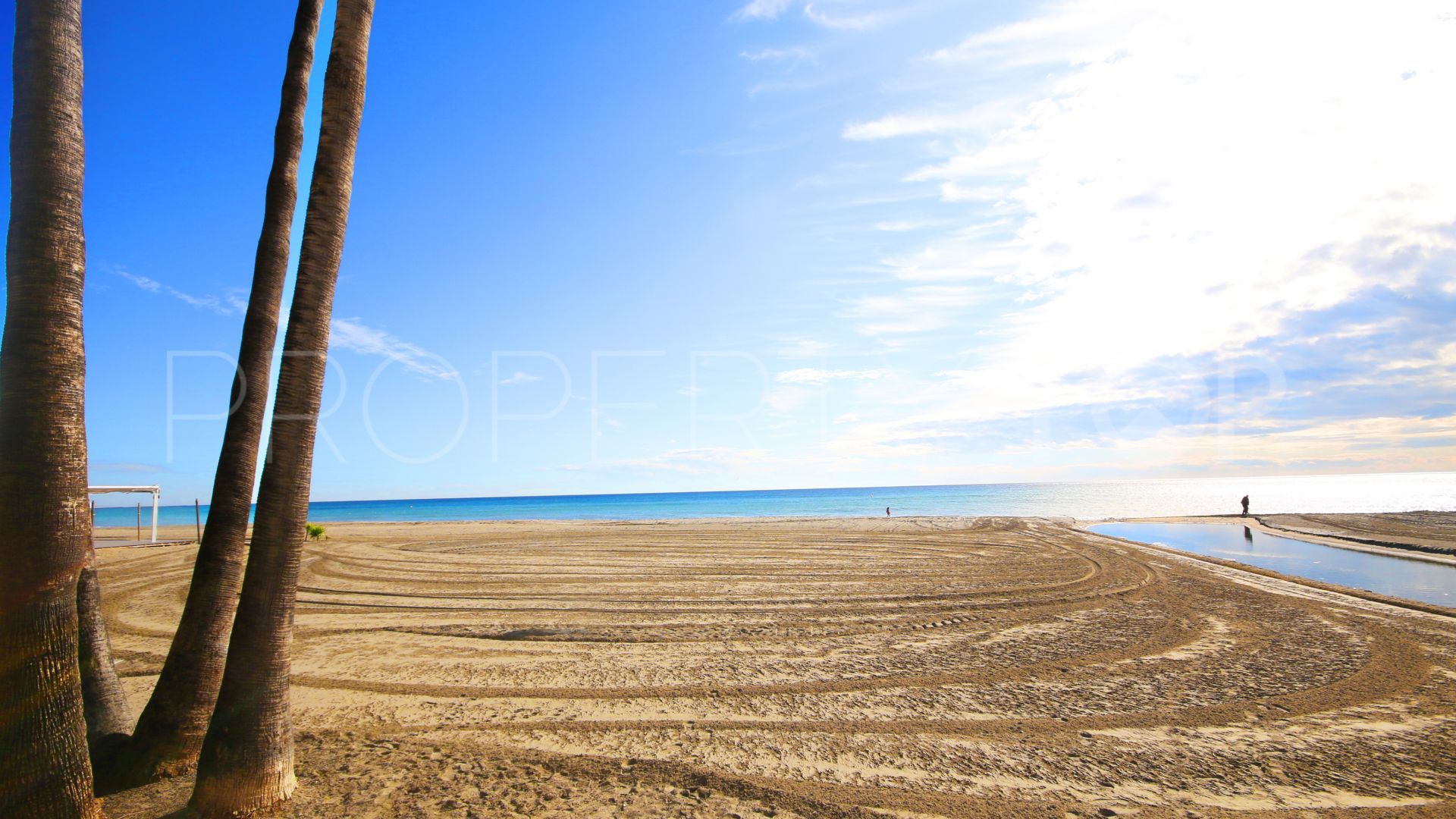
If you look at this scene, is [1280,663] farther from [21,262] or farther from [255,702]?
[21,262]

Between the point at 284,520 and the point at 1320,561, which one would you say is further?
the point at 1320,561

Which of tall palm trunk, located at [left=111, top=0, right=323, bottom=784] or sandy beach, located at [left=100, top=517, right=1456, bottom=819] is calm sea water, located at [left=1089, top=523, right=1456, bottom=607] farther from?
tall palm trunk, located at [left=111, top=0, right=323, bottom=784]

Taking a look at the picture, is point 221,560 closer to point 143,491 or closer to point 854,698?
point 854,698

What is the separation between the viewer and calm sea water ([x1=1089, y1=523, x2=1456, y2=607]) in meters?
15.4

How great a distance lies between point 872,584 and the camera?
573 inches

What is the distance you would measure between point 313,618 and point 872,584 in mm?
11017

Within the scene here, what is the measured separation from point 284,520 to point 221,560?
1.30m

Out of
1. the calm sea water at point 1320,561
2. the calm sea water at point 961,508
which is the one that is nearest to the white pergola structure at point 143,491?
the calm sea water at point 961,508

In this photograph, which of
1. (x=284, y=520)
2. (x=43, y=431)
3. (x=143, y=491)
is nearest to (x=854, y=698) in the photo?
(x=284, y=520)

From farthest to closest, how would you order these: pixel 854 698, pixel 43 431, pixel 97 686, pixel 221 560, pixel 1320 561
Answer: pixel 1320 561 < pixel 854 698 < pixel 221 560 < pixel 97 686 < pixel 43 431

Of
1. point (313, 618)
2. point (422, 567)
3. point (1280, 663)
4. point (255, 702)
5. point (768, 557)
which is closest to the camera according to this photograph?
point (255, 702)

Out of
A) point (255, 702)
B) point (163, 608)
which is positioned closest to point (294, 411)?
point (255, 702)

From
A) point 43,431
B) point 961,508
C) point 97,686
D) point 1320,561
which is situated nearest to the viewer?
point 43,431

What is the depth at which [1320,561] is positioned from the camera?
20.9m
